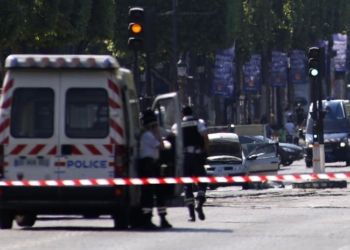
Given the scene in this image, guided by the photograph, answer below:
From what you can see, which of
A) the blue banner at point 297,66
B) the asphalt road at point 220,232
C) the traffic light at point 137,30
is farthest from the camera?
the blue banner at point 297,66

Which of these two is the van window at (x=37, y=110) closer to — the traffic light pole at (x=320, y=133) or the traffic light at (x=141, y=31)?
the traffic light at (x=141, y=31)

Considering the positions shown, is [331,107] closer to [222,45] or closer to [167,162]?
[222,45]

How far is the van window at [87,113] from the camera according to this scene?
19.0 meters

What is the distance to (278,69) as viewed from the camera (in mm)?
74125

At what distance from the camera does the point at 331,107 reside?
169 feet

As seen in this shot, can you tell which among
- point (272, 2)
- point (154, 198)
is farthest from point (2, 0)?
point (272, 2)

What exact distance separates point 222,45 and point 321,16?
2274cm

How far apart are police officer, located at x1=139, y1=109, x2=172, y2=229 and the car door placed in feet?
61.1

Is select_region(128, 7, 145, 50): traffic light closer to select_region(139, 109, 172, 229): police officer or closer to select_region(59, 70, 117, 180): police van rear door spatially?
select_region(139, 109, 172, 229): police officer

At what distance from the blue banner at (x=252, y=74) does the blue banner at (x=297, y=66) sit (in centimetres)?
657

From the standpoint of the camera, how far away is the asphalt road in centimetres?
1656

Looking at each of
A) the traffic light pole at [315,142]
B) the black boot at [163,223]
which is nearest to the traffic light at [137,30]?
the black boot at [163,223]

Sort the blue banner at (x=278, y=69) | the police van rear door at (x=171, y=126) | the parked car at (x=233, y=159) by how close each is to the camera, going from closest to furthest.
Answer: the police van rear door at (x=171, y=126), the parked car at (x=233, y=159), the blue banner at (x=278, y=69)

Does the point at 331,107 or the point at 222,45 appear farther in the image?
the point at 222,45
